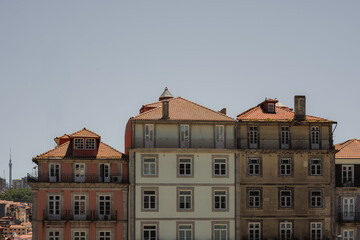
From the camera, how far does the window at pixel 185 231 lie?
210ft

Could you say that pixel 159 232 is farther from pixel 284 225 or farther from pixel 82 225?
pixel 284 225

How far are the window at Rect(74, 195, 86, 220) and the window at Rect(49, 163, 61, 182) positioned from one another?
245 centimetres

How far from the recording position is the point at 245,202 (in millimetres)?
65125

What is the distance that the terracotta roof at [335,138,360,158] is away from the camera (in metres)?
68.5

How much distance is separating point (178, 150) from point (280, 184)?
10.3 metres

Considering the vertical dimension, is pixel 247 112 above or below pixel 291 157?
above

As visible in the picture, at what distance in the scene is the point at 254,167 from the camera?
65875mm

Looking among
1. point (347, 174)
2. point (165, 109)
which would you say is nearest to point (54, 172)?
point (165, 109)

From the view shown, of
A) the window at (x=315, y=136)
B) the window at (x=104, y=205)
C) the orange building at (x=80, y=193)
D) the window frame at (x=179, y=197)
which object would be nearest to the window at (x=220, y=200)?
the window frame at (x=179, y=197)

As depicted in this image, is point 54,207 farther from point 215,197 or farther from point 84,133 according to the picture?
point 215,197

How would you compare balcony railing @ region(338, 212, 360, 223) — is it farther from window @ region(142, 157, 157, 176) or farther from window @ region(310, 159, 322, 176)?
window @ region(142, 157, 157, 176)

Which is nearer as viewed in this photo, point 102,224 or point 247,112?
point 102,224

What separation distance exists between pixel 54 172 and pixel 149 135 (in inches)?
372

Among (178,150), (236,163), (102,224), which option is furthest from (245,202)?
(102,224)
